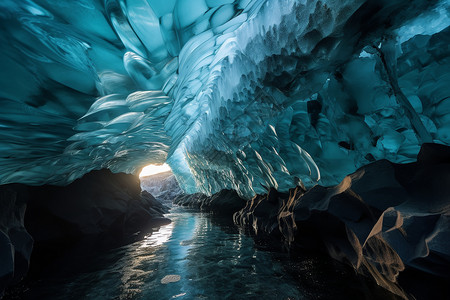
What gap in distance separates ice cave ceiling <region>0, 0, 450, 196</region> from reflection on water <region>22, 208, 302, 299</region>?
6.82 ft

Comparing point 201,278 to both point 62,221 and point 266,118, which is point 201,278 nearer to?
point 266,118

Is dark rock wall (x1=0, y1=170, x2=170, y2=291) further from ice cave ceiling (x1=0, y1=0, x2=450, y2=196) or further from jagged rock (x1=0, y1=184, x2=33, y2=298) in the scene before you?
ice cave ceiling (x1=0, y1=0, x2=450, y2=196)

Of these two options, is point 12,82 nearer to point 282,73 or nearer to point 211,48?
point 211,48

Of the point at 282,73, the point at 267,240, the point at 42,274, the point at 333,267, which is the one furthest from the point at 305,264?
the point at 42,274

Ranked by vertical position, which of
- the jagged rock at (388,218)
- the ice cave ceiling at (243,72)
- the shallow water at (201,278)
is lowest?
the shallow water at (201,278)

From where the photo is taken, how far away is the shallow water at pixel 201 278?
2.45m

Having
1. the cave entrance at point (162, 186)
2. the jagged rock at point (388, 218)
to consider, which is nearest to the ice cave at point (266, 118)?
the jagged rock at point (388, 218)

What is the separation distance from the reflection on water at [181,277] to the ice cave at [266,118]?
0.10ft

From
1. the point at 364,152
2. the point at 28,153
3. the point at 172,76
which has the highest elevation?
the point at 172,76

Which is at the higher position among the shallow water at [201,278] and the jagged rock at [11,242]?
the jagged rock at [11,242]

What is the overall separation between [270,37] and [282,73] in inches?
22.8

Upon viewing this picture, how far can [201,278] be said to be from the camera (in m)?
2.90

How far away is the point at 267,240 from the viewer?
16.7ft

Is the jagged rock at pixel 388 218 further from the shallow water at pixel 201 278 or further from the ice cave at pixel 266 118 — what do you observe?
the shallow water at pixel 201 278
